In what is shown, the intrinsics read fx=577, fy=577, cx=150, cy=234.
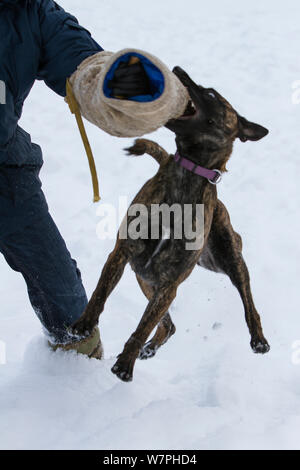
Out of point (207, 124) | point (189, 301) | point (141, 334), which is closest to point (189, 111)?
point (207, 124)

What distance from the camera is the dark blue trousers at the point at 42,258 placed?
8.64 ft

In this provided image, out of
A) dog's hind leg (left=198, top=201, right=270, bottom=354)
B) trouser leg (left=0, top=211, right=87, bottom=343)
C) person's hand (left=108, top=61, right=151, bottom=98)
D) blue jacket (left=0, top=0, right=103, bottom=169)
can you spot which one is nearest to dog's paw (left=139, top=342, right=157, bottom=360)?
trouser leg (left=0, top=211, right=87, bottom=343)

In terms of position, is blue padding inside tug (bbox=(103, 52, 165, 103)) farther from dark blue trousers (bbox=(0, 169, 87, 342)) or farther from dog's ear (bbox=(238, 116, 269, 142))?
dark blue trousers (bbox=(0, 169, 87, 342))

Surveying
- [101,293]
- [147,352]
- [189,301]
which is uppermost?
[101,293]

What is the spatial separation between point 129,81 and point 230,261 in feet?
3.17

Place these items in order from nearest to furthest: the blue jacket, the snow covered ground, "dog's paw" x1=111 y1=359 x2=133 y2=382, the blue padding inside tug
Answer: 1. the blue padding inside tug
2. "dog's paw" x1=111 y1=359 x2=133 y2=382
3. the blue jacket
4. the snow covered ground

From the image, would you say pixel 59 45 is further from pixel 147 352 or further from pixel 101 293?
pixel 147 352

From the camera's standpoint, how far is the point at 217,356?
3.61 m

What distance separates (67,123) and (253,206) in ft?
7.59

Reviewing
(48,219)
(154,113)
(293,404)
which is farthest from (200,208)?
(293,404)

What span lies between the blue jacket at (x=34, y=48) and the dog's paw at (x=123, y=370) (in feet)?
3.43

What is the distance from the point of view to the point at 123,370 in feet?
6.97

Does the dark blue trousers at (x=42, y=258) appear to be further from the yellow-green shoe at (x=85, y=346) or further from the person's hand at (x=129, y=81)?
the person's hand at (x=129, y=81)

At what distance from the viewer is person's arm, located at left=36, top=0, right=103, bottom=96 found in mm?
2303
